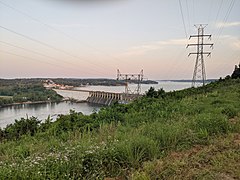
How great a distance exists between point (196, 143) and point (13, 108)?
94.6 feet

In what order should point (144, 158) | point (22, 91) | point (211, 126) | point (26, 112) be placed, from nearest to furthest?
point (144, 158)
point (211, 126)
point (26, 112)
point (22, 91)

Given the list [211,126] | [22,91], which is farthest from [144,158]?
[22,91]

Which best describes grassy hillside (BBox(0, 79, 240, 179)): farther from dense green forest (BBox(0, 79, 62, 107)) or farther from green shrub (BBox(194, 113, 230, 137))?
dense green forest (BBox(0, 79, 62, 107))

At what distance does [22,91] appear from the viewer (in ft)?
134

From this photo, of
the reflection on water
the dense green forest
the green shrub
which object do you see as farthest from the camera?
the dense green forest

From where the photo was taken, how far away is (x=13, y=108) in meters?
28.8

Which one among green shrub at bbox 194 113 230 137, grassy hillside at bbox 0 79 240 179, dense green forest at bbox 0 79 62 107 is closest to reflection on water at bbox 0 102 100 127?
dense green forest at bbox 0 79 62 107

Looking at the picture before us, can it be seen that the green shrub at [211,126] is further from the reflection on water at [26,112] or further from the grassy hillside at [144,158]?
the reflection on water at [26,112]

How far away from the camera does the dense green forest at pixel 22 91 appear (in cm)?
3382

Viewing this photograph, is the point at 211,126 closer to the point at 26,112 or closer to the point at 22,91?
the point at 26,112

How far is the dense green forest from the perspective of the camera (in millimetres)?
33816

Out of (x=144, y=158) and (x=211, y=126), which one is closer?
(x=144, y=158)

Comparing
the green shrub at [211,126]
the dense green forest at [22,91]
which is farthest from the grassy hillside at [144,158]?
the dense green forest at [22,91]

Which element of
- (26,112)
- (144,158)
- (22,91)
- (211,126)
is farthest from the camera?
(22,91)
